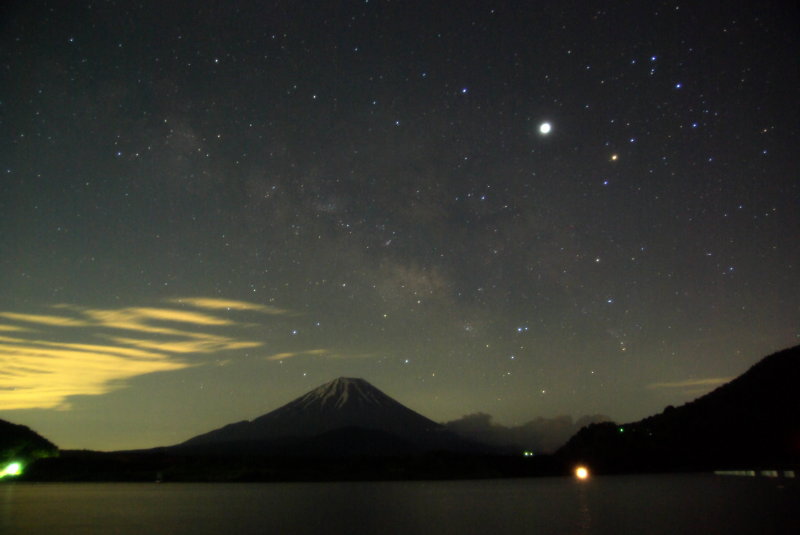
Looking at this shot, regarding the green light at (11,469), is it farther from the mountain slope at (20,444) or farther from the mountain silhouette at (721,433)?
the mountain silhouette at (721,433)

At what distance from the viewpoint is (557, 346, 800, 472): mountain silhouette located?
4995 inches

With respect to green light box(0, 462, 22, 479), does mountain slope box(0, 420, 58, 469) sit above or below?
above

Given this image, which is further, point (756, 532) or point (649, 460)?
point (649, 460)

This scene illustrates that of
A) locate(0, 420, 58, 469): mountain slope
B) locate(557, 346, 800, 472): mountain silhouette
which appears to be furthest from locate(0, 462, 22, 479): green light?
locate(557, 346, 800, 472): mountain silhouette

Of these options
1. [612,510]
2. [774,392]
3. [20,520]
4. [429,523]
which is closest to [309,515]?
[429,523]

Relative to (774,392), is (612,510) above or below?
below

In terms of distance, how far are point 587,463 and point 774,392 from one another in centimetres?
5859

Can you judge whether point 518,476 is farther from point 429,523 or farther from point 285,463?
point 429,523

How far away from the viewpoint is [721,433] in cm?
14338

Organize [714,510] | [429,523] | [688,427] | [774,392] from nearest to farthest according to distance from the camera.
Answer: [429,523], [714,510], [774,392], [688,427]

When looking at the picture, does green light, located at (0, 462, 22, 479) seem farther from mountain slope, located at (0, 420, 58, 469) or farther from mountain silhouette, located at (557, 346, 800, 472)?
mountain silhouette, located at (557, 346, 800, 472)

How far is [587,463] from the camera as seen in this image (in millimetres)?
171375

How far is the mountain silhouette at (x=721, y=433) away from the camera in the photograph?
126875 millimetres

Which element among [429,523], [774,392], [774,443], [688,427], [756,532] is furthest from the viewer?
[688,427]
